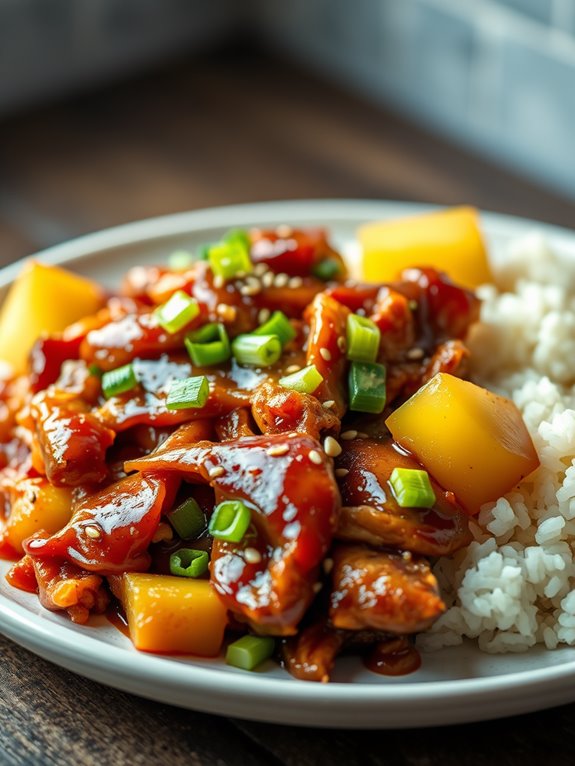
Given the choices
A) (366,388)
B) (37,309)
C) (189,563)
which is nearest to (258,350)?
Result: (366,388)

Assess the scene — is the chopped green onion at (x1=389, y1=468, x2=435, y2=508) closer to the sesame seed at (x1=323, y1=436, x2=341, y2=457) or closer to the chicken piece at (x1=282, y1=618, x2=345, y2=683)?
the sesame seed at (x1=323, y1=436, x2=341, y2=457)

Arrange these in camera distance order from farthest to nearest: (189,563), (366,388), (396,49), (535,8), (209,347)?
(396,49), (535,8), (209,347), (366,388), (189,563)

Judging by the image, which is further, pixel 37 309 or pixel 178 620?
pixel 37 309

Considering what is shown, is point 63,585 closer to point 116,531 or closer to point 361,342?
point 116,531

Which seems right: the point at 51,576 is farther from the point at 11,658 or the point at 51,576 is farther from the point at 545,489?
the point at 545,489

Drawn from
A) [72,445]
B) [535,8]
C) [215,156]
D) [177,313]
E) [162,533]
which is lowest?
[215,156]

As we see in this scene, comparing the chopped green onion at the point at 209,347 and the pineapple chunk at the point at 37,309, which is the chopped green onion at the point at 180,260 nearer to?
the pineapple chunk at the point at 37,309

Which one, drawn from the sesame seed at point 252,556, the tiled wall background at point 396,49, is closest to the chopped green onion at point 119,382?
the sesame seed at point 252,556

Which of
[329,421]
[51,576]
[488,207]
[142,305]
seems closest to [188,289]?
[142,305]
